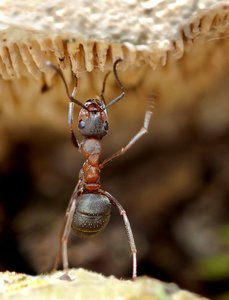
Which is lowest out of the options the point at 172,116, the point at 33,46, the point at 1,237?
the point at 1,237

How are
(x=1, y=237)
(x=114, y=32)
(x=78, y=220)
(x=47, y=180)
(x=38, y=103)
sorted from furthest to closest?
(x=47, y=180) → (x=1, y=237) → (x=38, y=103) → (x=78, y=220) → (x=114, y=32)

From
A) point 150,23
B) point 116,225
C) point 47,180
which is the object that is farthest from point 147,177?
point 150,23

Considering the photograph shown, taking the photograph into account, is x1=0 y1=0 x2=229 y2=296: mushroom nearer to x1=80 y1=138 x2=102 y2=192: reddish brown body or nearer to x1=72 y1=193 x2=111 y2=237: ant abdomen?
x1=80 y1=138 x2=102 y2=192: reddish brown body

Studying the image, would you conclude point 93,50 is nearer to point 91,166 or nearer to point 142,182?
point 91,166

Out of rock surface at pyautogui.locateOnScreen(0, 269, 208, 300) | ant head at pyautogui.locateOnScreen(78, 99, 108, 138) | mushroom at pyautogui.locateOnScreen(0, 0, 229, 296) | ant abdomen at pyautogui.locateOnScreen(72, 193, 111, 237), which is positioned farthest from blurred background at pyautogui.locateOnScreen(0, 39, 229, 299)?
rock surface at pyautogui.locateOnScreen(0, 269, 208, 300)

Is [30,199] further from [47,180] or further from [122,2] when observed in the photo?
[122,2]

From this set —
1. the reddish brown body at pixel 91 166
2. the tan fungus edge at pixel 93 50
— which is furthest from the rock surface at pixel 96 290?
the tan fungus edge at pixel 93 50
